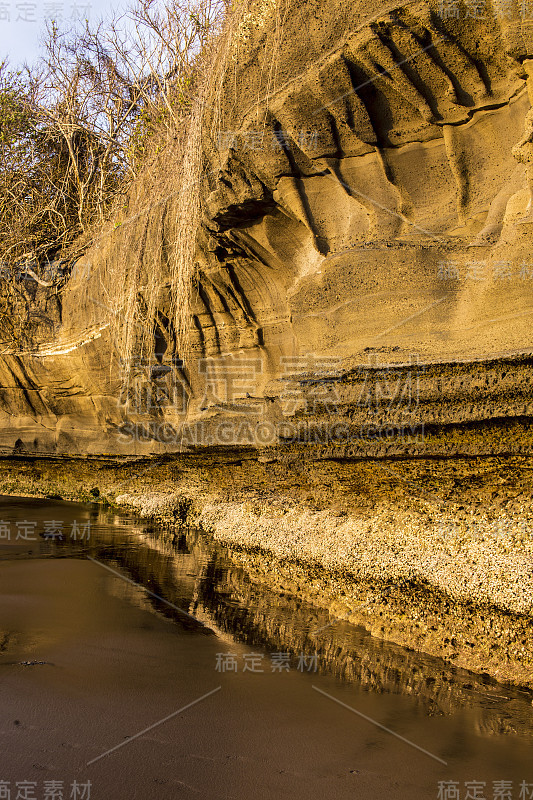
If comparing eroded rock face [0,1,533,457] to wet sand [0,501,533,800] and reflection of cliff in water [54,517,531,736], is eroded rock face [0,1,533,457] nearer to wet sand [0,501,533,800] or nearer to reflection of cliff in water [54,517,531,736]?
reflection of cliff in water [54,517,531,736]

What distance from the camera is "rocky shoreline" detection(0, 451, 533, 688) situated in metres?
2.88

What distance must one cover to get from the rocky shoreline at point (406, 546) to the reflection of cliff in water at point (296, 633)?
0.37ft

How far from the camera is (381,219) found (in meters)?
3.95

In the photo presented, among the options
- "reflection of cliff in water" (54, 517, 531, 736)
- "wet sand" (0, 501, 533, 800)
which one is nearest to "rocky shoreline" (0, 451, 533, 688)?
"reflection of cliff in water" (54, 517, 531, 736)

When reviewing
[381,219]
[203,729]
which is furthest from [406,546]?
[381,219]

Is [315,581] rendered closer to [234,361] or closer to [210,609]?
[210,609]

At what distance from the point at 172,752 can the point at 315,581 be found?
2.09 meters

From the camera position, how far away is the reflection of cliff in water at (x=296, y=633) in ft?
8.19

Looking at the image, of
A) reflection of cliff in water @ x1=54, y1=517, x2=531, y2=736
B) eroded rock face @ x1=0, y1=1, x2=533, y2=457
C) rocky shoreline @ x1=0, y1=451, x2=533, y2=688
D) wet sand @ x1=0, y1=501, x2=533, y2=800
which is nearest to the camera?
wet sand @ x1=0, y1=501, x2=533, y2=800

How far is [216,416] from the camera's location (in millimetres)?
5727

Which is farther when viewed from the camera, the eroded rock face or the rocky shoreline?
the eroded rock face

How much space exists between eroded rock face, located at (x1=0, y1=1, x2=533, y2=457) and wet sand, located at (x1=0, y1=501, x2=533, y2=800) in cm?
165

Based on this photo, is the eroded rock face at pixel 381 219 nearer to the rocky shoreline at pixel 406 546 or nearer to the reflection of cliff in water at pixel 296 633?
the rocky shoreline at pixel 406 546

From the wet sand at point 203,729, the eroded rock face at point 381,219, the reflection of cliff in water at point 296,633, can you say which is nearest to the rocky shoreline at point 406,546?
the reflection of cliff in water at point 296,633
